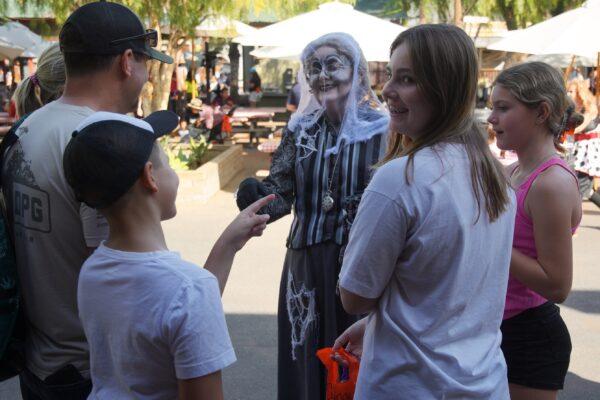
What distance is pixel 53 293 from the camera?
2.32 meters

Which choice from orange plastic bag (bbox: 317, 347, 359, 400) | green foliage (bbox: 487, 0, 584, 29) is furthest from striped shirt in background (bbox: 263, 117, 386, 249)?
green foliage (bbox: 487, 0, 584, 29)

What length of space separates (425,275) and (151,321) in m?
0.67

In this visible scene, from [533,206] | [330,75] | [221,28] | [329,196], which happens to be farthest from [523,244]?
[221,28]

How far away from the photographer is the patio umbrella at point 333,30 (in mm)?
12281

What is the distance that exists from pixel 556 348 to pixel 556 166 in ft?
2.09

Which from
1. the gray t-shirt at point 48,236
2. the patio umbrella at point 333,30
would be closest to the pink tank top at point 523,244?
the gray t-shirt at point 48,236

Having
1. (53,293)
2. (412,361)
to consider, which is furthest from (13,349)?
(412,361)

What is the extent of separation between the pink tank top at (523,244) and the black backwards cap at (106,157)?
1360 mm

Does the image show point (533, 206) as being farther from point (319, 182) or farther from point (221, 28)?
point (221, 28)

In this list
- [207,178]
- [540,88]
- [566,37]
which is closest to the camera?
[540,88]

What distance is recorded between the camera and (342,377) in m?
2.38

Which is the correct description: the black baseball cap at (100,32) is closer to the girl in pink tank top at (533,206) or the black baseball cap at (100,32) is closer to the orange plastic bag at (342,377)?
the orange plastic bag at (342,377)

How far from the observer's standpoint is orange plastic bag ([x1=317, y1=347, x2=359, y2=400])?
2.33m

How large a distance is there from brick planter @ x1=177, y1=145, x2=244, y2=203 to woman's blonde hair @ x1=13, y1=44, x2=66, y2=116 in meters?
7.77
